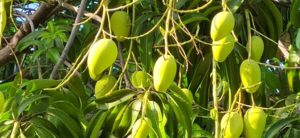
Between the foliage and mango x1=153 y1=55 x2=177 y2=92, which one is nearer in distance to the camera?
mango x1=153 y1=55 x2=177 y2=92

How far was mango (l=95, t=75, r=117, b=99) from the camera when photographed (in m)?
1.23

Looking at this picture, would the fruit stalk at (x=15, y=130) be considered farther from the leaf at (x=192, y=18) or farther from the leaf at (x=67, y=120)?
the leaf at (x=192, y=18)

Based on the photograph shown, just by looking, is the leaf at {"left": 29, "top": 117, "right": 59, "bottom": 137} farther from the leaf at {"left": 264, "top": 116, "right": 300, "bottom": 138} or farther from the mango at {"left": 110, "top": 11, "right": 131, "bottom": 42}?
the leaf at {"left": 264, "top": 116, "right": 300, "bottom": 138}

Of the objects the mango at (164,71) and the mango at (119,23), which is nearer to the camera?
the mango at (164,71)

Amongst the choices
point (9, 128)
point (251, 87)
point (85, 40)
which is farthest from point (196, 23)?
point (9, 128)

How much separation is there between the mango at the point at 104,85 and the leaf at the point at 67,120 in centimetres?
6

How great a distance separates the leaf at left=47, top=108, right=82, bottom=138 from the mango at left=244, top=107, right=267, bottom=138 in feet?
0.97

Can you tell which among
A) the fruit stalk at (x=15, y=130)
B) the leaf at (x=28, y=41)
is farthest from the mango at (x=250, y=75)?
the leaf at (x=28, y=41)

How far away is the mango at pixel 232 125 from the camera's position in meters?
1.07

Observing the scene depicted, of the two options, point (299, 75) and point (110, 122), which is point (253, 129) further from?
point (299, 75)

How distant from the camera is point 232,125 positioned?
1071mm

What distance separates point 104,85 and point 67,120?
86 millimetres

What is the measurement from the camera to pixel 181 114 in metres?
1.21

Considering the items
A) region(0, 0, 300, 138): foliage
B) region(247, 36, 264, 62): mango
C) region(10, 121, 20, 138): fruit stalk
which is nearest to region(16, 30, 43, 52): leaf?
region(0, 0, 300, 138): foliage
